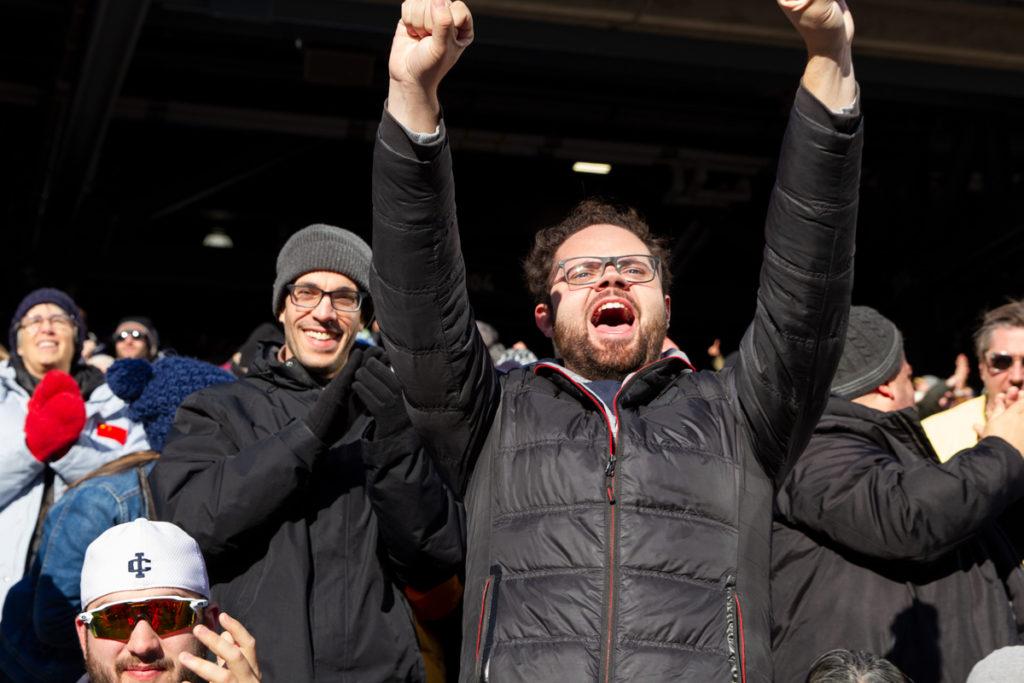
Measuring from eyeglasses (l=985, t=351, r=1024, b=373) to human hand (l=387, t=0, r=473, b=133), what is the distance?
2.74m

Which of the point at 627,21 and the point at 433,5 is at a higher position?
the point at 627,21

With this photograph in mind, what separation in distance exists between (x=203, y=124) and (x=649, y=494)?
8340mm

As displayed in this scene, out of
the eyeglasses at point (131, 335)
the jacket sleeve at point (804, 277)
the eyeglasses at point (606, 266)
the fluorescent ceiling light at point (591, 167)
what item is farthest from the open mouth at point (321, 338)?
the fluorescent ceiling light at point (591, 167)

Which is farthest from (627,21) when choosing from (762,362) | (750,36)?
(762,362)

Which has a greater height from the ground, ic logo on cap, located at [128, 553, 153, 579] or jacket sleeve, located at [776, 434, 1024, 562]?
jacket sleeve, located at [776, 434, 1024, 562]

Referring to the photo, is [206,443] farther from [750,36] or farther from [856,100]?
[750,36]

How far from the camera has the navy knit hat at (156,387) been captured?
4066 millimetres

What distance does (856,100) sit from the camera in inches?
90.5

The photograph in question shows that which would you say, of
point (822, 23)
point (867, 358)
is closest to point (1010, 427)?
point (867, 358)

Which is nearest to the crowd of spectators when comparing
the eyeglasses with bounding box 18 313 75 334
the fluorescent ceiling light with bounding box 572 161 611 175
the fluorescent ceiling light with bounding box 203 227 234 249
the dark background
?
the eyeglasses with bounding box 18 313 75 334

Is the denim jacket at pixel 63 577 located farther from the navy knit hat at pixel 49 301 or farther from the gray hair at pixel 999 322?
the gray hair at pixel 999 322

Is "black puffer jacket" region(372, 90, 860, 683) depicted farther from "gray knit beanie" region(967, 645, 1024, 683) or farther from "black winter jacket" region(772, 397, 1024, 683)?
"black winter jacket" region(772, 397, 1024, 683)

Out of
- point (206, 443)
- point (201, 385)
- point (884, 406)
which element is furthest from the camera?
point (201, 385)

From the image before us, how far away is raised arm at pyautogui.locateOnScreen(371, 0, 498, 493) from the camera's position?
2.30 metres
